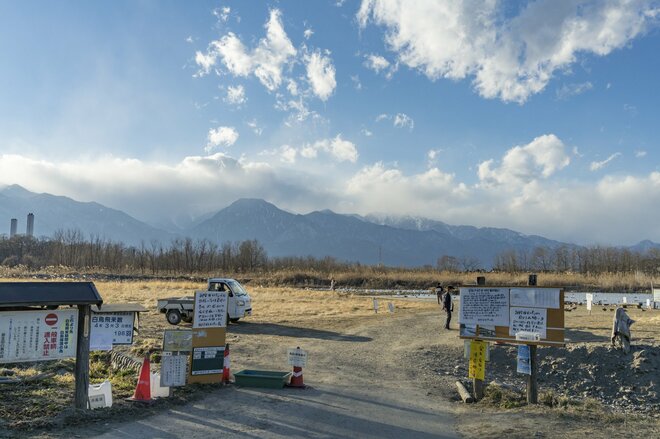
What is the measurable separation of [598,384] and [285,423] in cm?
1147

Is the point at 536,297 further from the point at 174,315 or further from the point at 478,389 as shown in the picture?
the point at 174,315

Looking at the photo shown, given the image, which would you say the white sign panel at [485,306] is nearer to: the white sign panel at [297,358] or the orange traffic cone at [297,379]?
the white sign panel at [297,358]

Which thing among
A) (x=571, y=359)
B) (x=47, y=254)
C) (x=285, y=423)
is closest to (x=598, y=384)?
(x=571, y=359)

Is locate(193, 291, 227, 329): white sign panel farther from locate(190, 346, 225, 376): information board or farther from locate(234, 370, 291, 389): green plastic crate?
locate(234, 370, 291, 389): green plastic crate

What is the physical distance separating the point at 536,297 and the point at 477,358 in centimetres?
187

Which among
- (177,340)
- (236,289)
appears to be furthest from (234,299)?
(177,340)

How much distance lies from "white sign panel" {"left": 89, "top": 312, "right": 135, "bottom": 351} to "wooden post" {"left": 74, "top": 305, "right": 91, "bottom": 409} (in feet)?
4.20

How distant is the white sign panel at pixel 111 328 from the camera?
33.4 ft

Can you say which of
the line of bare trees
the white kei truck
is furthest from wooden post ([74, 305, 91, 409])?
the line of bare trees

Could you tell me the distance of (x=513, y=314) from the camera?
1100cm

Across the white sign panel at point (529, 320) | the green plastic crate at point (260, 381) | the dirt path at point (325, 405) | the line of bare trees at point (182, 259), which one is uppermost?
the line of bare trees at point (182, 259)

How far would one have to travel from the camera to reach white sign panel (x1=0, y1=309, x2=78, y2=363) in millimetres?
8375

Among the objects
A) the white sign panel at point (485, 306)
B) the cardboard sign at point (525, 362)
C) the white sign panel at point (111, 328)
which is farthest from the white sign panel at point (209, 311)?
the cardboard sign at point (525, 362)

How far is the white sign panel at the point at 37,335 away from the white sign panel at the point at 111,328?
4.26 ft
